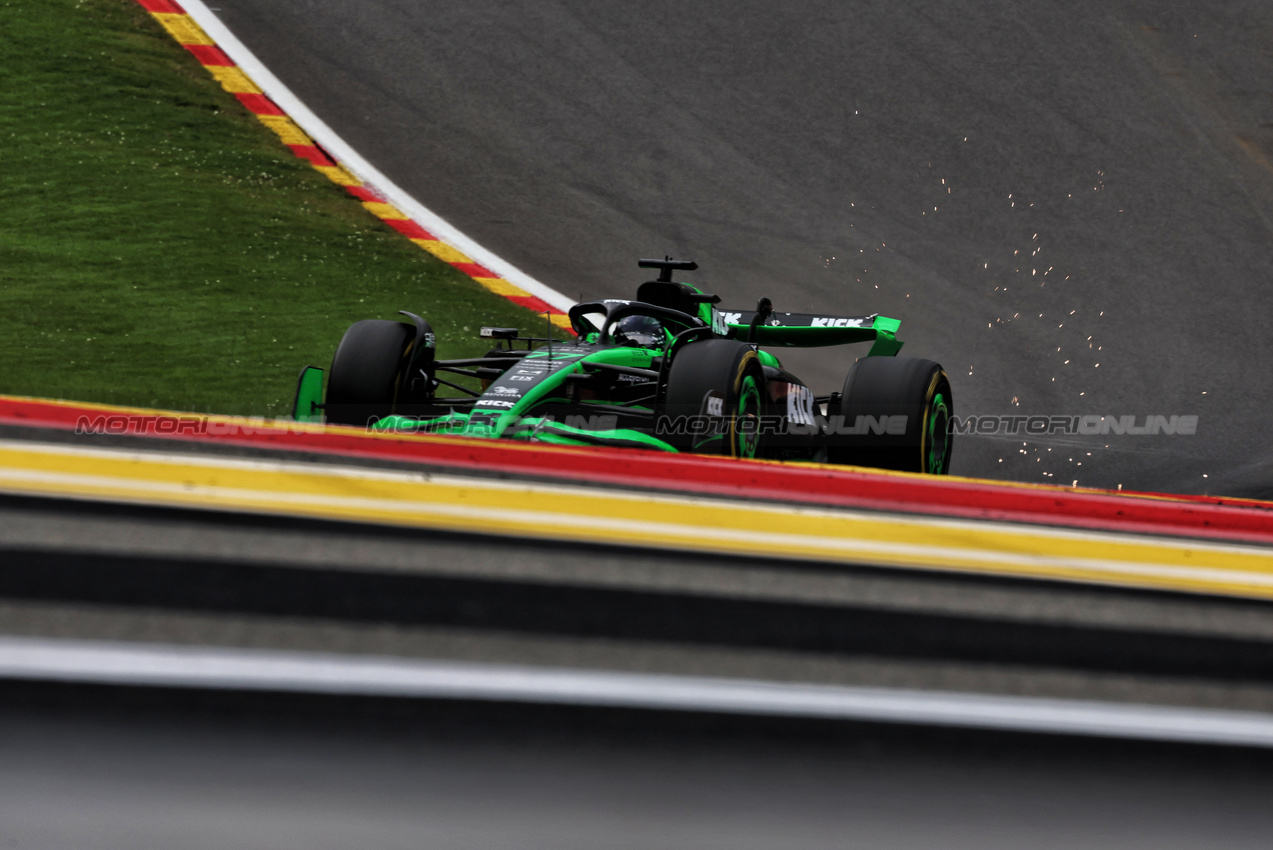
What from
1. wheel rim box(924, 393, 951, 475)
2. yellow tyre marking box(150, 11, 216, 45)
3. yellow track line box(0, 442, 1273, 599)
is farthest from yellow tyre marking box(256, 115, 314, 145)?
yellow track line box(0, 442, 1273, 599)

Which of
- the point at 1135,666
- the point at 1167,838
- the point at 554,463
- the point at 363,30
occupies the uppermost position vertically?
the point at 363,30

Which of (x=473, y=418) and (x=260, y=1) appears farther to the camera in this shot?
(x=260, y=1)

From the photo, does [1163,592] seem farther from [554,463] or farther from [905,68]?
[905,68]

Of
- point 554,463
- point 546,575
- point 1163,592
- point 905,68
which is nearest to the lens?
point 546,575

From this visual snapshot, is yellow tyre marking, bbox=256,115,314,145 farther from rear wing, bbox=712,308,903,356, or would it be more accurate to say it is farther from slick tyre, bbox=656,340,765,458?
slick tyre, bbox=656,340,765,458

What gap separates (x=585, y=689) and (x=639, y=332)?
482 cm

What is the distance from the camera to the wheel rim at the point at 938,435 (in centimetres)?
611

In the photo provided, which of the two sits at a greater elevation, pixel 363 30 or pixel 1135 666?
pixel 363 30

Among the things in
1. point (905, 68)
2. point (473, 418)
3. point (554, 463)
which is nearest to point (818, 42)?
point (905, 68)

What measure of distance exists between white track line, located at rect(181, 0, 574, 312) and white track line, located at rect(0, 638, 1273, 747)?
8.75 metres

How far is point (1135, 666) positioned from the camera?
72.7 inches

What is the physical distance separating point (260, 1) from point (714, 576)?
52.3 feet

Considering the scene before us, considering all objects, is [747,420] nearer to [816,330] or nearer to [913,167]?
[816,330]

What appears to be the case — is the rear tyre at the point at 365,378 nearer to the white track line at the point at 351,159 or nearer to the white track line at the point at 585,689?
the white track line at the point at 585,689
